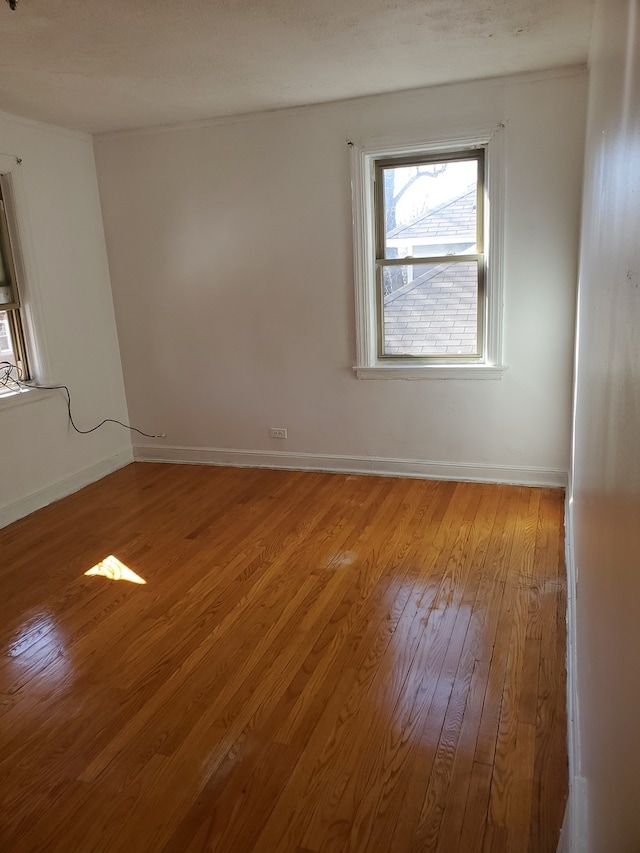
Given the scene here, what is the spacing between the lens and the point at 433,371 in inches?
167

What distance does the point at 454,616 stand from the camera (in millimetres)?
2709

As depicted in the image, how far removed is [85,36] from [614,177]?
2476mm

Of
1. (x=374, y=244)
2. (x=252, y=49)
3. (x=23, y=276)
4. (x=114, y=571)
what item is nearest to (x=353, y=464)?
(x=374, y=244)

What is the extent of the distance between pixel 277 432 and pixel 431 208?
192 cm

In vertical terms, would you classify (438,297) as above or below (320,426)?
above

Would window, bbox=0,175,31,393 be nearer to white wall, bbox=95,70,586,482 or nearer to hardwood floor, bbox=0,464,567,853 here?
white wall, bbox=95,70,586,482

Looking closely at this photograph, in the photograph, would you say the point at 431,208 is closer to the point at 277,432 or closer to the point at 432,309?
the point at 432,309

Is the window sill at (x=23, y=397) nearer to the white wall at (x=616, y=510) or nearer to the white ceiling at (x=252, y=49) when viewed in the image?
the white ceiling at (x=252, y=49)

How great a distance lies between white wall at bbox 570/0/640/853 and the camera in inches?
33.6

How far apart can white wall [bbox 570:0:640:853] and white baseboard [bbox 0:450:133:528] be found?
3.54 m

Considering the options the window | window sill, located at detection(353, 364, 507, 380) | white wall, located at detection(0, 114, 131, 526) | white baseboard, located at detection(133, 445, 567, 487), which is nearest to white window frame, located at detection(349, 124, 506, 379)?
window sill, located at detection(353, 364, 507, 380)

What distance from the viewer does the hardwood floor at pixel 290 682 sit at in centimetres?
176

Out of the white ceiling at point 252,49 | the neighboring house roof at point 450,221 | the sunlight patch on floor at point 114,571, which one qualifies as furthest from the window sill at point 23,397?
the neighboring house roof at point 450,221

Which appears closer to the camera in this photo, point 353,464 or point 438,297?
point 438,297
